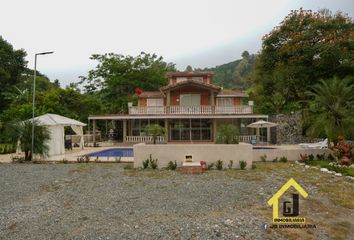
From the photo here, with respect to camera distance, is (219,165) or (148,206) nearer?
(148,206)

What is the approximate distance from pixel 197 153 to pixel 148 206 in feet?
20.0

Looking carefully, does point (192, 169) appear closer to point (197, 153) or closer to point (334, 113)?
point (197, 153)

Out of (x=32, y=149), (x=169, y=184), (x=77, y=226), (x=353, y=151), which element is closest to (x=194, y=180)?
(x=169, y=184)

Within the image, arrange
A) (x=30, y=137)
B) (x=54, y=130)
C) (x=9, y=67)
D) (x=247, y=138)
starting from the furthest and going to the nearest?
(x=9, y=67) < (x=247, y=138) < (x=54, y=130) < (x=30, y=137)

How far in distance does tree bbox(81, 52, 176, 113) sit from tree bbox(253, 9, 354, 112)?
13610 mm

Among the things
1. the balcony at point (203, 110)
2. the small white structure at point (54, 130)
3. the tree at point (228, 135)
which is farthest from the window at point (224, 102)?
the small white structure at point (54, 130)

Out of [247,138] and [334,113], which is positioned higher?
[334,113]

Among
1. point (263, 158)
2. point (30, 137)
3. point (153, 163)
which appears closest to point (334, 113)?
point (263, 158)

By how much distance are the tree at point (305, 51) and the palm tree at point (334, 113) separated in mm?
9925

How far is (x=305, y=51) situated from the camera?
77.6ft

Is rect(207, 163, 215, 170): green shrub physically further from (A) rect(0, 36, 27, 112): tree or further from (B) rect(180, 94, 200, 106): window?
(A) rect(0, 36, 27, 112): tree

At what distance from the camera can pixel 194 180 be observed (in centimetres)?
953

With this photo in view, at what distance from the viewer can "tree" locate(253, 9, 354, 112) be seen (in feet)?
73.1

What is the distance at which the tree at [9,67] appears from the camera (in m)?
34.7
